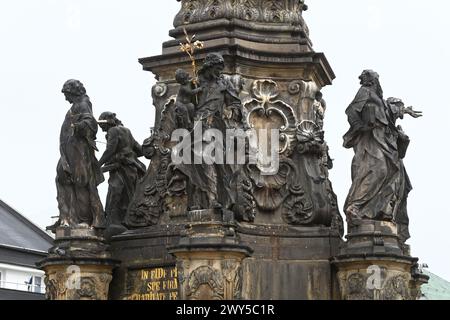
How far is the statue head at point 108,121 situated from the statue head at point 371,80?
13.9 ft

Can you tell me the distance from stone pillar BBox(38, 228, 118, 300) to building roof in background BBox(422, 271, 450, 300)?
1788 cm

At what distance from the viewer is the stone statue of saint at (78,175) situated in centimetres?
2438

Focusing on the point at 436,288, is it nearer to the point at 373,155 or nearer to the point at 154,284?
the point at 373,155

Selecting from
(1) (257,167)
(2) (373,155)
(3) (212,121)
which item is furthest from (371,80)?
(3) (212,121)

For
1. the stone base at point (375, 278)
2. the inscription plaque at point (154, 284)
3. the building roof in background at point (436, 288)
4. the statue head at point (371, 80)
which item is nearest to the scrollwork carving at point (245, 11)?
the statue head at point (371, 80)

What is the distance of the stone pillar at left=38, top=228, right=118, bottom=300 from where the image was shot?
23.9 meters

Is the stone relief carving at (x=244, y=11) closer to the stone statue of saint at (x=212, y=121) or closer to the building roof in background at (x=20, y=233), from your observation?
the stone statue of saint at (x=212, y=121)

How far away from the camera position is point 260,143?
24688 mm

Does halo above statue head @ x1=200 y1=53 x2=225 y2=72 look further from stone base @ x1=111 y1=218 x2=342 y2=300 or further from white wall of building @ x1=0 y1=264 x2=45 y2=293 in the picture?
white wall of building @ x1=0 y1=264 x2=45 y2=293

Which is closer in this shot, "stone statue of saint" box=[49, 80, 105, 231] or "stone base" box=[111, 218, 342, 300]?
"stone base" box=[111, 218, 342, 300]

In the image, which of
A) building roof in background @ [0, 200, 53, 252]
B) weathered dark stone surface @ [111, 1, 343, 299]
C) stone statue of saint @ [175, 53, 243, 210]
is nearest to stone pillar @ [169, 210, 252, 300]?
weathered dark stone surface @ [111, 1, 343, 299]

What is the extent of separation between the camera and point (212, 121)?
23469mm

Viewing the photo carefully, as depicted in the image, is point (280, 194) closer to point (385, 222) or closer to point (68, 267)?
point (385, 222)
